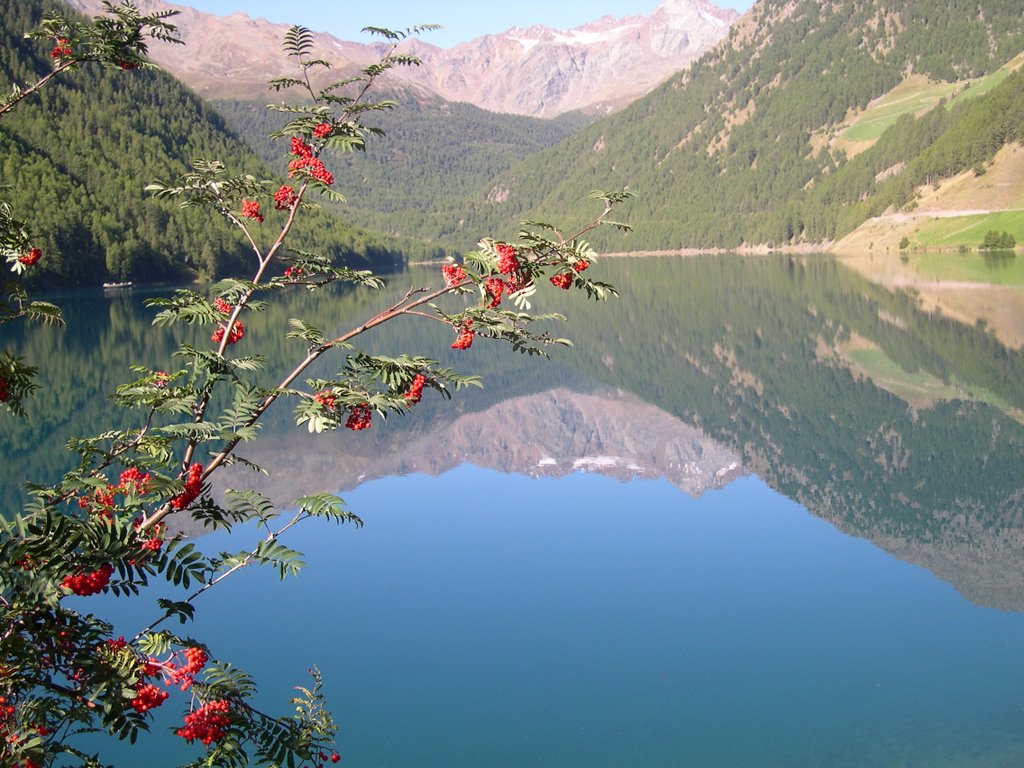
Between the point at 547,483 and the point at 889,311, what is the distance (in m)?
38.9

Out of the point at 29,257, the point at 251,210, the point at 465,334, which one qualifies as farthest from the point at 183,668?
the point at 251,210

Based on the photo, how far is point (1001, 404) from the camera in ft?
102

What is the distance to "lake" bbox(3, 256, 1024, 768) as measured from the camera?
12.7 metres

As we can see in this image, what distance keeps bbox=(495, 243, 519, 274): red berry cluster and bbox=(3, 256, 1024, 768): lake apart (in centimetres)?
778

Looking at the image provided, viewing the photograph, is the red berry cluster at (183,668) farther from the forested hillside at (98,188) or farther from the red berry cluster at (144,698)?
the forested hillside at (98,188)

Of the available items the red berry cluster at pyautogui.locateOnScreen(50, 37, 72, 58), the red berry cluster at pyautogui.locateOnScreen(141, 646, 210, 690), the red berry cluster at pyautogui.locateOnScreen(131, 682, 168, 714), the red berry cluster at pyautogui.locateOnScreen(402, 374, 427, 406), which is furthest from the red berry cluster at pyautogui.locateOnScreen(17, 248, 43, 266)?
the red berry cluster at pyautogui.locateOnScreen(131, 682, 168, 714)

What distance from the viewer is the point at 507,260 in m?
6.43

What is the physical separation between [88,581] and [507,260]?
322cm

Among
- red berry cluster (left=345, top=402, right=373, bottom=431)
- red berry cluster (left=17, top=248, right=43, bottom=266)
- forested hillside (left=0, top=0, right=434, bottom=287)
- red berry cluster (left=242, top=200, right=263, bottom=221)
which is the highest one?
red berry cluster (left=242, top=200, right=263, bottom=221)

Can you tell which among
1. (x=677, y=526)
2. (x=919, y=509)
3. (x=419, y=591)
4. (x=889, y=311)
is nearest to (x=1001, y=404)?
(x=919, y=509)

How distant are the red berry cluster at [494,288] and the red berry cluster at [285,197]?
169cm

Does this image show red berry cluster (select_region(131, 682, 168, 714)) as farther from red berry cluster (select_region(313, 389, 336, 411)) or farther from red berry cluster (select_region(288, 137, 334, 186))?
red berry cluster (select_region(288, 137, 334, 186))

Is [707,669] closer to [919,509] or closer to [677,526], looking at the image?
[677,526]

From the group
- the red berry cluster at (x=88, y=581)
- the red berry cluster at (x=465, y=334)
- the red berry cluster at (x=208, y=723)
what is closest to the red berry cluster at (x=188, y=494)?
the red berry cluster at (x=88, y=581)
